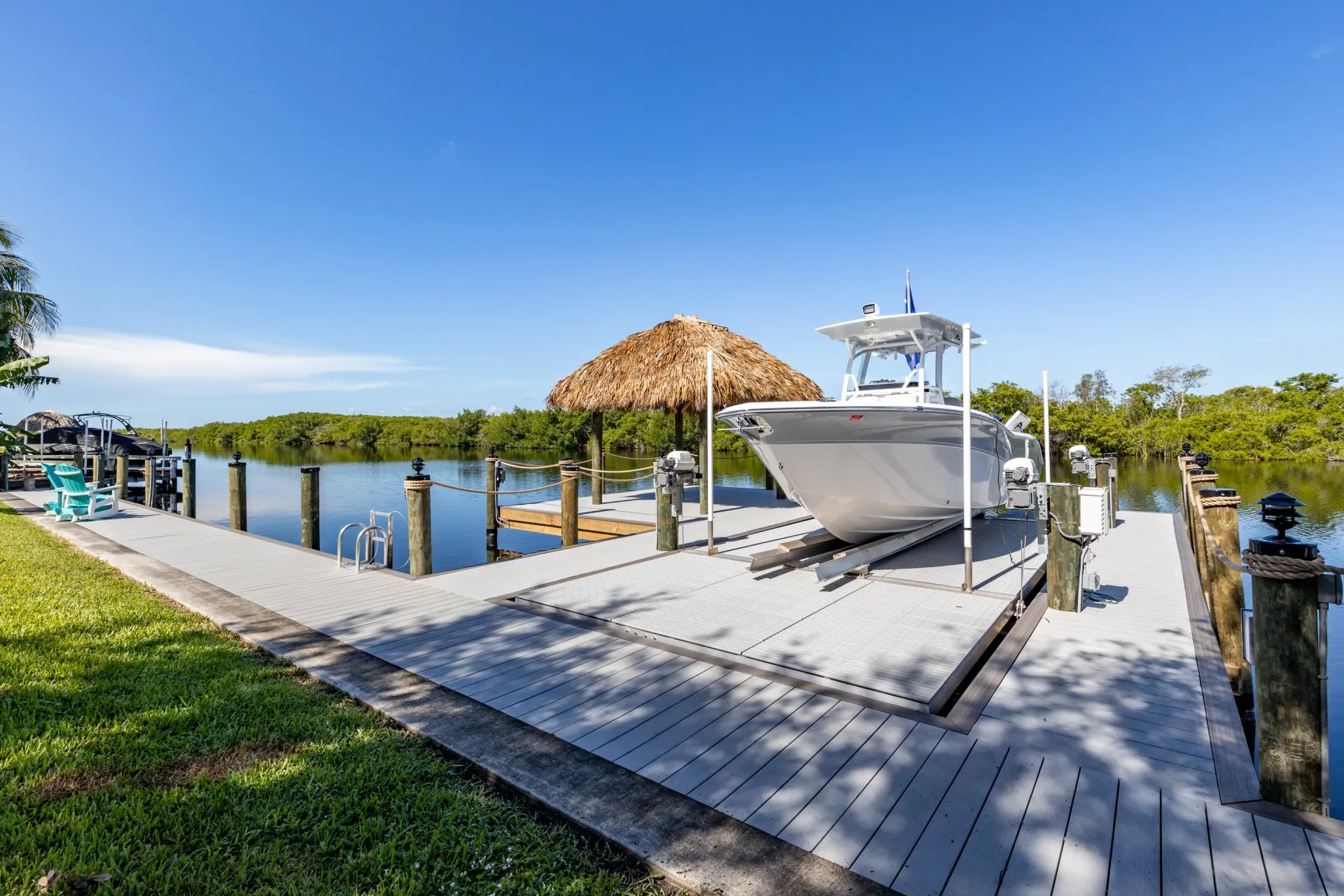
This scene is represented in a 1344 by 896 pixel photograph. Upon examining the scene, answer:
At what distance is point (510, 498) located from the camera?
60.1 ft

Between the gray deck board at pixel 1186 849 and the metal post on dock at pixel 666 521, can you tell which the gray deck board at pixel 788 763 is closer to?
the gray deck board at pixel 1186 849

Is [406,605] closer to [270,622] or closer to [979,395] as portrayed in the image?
[270,622]

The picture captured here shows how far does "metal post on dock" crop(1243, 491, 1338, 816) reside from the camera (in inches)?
85.5

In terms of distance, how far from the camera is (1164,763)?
2527mm

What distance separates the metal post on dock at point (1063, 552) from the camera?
15.0 ft

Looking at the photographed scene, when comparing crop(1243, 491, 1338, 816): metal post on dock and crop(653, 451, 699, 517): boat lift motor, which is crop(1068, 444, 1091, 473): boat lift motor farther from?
crop(1243, 491, 1338, 816): metal post on dock

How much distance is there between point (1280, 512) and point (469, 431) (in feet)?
184

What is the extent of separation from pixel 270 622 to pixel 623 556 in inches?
136

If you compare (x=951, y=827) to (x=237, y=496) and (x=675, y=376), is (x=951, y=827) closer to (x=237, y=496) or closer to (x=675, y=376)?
(x=675, y=376)

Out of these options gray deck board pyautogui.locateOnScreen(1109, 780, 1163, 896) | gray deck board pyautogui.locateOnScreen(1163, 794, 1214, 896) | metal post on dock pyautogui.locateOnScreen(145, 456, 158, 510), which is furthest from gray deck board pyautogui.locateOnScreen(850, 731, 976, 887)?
metal post on dock pyautogui.locateOnScreen(145, 456, 158, 510)

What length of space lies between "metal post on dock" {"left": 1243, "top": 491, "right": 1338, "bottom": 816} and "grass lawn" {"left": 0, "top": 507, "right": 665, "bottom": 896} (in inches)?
90.6

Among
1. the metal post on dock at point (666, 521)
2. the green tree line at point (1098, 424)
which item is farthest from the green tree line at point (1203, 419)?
the metal post on dock at point (666, 521)

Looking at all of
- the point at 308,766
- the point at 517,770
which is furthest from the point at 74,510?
the point at 517,770

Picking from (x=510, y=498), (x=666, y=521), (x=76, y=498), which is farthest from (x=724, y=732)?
(x=510, y=498)
